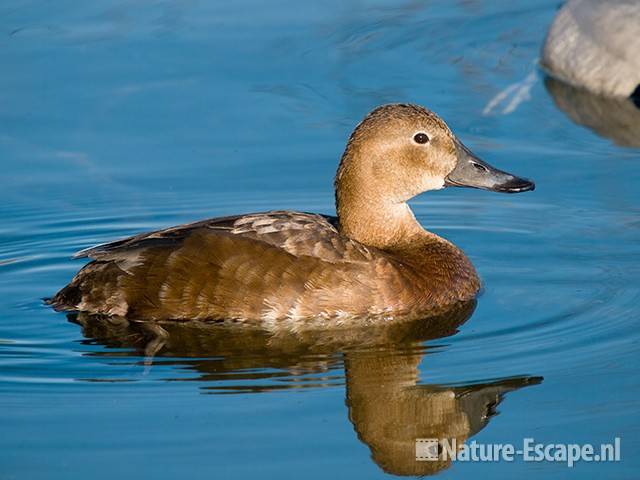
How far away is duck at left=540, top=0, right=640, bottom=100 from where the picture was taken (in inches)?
383

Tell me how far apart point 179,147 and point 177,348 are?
2756mm

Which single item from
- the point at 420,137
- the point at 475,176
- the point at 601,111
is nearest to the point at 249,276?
the point at 420,137

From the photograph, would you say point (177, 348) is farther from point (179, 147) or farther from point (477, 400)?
point (179, 147)

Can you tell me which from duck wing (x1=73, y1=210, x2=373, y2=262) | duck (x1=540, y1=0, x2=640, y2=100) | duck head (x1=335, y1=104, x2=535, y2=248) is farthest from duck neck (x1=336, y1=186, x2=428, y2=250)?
duck (x1=540, y1=0, x2=640, y2=100)

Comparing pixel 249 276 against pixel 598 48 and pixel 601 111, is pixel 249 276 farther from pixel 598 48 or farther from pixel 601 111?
pixel 598 48

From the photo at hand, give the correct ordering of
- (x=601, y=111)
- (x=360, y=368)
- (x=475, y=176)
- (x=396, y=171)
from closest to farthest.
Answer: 1. (x=360, y=368)
2. (x=396, y=171)
3. (x=475, y=176)
4. (x=601, y=111)

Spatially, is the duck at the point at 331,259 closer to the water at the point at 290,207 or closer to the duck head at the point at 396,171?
the duck head at the point at 396,171

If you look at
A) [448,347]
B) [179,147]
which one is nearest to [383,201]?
[448,347]

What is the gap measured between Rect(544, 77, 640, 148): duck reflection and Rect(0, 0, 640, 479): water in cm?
6

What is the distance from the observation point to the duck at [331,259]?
21.2 feet

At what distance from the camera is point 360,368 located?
599cm

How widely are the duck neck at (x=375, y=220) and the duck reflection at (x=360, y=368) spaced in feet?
1.72

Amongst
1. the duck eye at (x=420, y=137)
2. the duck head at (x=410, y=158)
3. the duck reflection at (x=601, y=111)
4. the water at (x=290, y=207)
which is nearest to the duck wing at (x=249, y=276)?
the water at (x=290, y=207)

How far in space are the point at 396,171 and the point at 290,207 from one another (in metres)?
1.27
